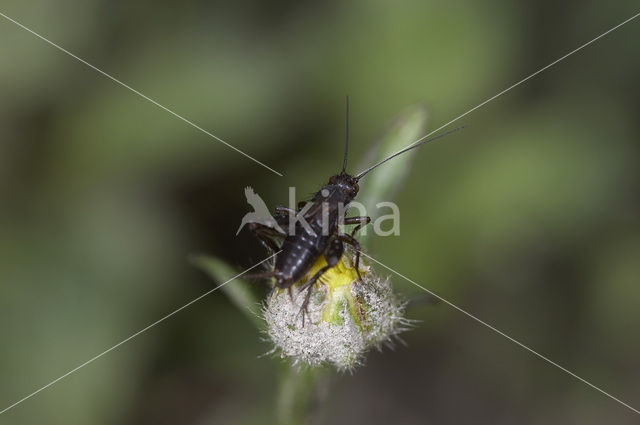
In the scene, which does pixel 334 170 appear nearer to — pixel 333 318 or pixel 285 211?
pixel 285 211

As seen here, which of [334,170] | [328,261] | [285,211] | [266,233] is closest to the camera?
[328,261]

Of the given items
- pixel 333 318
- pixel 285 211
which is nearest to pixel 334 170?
pixel 285 211

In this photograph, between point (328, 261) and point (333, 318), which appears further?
point (328, 261)

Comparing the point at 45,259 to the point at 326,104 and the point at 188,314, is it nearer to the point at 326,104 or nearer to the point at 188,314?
the point at 188,314

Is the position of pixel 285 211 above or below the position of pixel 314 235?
above

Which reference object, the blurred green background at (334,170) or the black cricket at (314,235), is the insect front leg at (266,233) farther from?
the blurred green background at (334,170)

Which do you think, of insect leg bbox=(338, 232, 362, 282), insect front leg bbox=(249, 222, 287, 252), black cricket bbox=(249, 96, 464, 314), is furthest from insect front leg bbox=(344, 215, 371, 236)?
insect front leg bbox=(249, 222, 287, 252)

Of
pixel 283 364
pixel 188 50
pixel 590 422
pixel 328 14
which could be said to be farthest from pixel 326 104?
pixel 590 422
